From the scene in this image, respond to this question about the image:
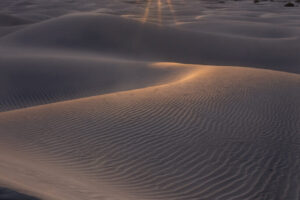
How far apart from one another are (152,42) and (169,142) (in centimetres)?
1134

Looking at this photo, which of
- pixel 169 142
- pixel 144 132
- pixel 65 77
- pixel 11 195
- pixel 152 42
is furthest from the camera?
pixel 152 42

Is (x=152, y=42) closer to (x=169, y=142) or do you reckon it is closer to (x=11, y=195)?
(x=169, y=142)

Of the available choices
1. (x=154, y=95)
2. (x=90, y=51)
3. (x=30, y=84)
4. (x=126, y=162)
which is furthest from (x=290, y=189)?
(x=90, y=51)

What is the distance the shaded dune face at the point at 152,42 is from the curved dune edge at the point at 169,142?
766 centimetres

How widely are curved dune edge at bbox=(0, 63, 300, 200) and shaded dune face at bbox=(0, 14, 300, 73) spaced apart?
7.66 metres

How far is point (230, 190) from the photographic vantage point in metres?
3.98

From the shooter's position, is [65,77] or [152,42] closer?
[65,77]

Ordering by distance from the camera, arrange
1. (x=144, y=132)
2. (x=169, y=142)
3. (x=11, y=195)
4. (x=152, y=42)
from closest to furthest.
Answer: (x=11, y=195)
(x=169, y=142)
(x=144, y=132)
(x=152, y=42)

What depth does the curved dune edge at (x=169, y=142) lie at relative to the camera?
3980 mm

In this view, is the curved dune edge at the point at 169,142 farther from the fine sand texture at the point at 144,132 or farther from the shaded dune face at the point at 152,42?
the shaded dune face at the point at 152,42

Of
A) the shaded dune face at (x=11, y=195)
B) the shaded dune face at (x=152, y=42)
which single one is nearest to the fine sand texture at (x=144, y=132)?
the shaded dune face at (x=11, y=195)

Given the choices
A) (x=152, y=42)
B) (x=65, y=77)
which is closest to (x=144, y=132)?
(x=65, y=77)

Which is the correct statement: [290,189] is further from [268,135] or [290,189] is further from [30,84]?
[30,84]

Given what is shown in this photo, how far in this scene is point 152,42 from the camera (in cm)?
1584
